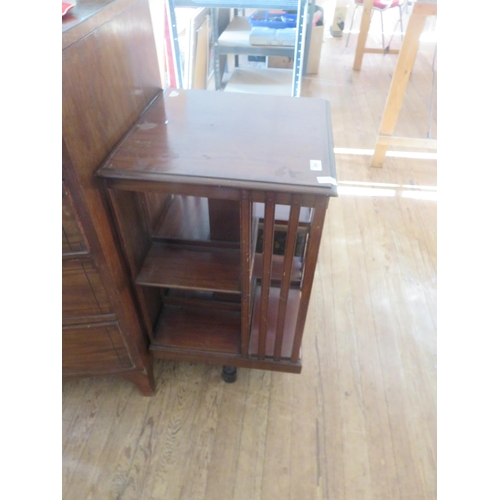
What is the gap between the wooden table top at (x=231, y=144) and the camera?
83cm

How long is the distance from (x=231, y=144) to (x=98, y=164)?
1.04 ft

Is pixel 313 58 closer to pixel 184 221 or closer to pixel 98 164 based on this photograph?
pixel 184 221

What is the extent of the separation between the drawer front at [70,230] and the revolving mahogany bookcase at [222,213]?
10cm

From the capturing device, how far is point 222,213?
1128 millimetres

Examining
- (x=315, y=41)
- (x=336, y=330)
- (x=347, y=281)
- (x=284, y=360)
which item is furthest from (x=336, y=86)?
(x=284, y=360)

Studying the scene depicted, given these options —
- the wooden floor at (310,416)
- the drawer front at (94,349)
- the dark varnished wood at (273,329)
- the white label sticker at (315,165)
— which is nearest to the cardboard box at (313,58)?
the wooden floor at (310,416)

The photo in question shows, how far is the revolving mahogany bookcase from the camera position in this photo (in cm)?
85

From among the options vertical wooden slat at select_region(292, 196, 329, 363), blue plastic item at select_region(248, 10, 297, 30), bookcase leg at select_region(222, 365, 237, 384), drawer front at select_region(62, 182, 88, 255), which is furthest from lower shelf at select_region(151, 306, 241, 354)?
blue plastic item at select_region(248, 10, 297, 30)

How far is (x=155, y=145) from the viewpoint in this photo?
0.93 m

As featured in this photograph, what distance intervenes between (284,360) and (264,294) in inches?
11.8
